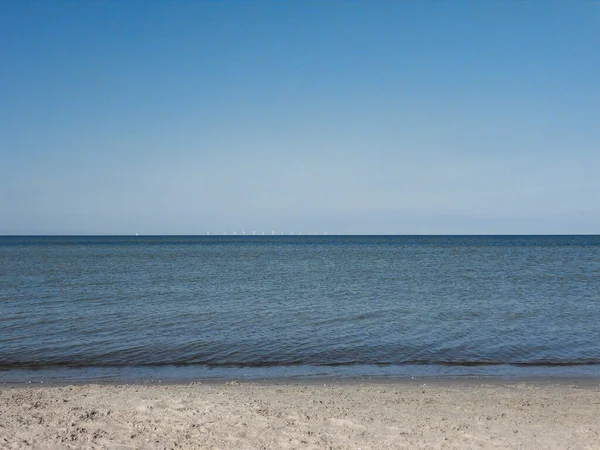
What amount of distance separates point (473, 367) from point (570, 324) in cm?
899

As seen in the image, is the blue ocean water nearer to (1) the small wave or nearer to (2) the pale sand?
(1) the small wave

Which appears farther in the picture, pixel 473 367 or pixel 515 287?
pixel 515 287

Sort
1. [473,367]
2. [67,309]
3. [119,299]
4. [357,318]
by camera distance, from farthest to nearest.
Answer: [119,299] < [67,309] < [357,318] < [473,367]

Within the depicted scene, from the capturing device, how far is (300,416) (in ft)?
33.9

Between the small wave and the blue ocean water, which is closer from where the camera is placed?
the blue ocean water

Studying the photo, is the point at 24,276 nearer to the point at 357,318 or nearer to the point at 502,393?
the point at 357,318

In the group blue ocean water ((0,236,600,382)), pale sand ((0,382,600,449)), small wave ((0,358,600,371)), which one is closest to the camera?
pale sand ((0,382,600,449))

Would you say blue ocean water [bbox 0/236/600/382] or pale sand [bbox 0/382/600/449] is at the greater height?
pale sand [bbox 0/382/600/449]

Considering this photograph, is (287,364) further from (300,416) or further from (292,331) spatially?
(300,416)

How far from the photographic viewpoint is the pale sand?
29.4ft

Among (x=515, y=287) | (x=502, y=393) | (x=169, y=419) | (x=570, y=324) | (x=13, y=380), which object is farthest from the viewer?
(x=515, y=287)

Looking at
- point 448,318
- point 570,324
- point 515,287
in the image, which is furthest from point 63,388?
point 515,287

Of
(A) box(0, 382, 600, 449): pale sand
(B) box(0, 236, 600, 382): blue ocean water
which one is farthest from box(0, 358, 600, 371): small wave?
→ (A) box(0, 382, 600, 449): pale sand

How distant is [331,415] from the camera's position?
10.4 m
